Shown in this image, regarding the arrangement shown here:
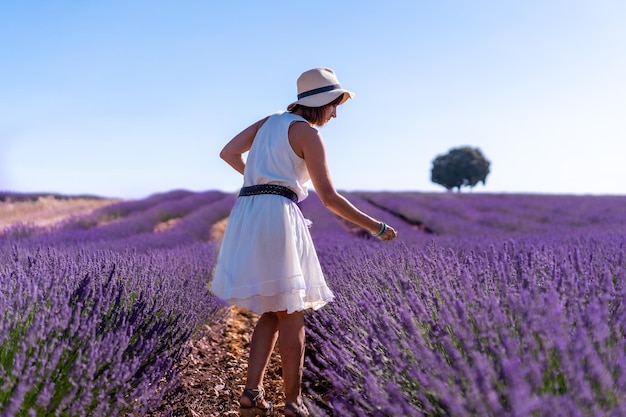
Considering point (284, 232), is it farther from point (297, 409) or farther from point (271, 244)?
point (297, 409)

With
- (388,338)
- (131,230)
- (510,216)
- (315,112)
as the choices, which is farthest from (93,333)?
(510,216)

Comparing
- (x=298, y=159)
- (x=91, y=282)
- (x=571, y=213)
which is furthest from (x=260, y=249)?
(x=571, y=213)

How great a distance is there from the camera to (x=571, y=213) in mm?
12633

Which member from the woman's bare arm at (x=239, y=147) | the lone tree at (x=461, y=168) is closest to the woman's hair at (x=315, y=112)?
the woman's bare arm at (x=239, y=147)

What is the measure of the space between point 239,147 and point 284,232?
59 centimetres

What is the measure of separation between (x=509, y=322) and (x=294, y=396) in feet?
3.33

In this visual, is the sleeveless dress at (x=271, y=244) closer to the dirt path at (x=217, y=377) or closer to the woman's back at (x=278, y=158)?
the woman's back at (x=278, y=158)

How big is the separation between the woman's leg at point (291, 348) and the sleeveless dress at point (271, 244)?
87 mm

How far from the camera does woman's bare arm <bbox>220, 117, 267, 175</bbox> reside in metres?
2.54

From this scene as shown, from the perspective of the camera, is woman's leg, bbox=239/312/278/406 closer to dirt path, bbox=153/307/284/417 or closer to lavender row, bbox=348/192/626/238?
dirt path, bbox=153/307/284/417

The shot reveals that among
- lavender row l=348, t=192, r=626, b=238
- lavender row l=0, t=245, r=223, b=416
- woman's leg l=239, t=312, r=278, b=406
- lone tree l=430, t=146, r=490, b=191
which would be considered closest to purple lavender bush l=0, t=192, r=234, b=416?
lavender row l=0, t=245, r=223, b=416

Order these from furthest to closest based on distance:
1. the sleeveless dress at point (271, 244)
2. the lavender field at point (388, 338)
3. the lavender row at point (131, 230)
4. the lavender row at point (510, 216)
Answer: the lavender row at point (510, 216) < the lavender row at point (131, 230) < the sleeveless dress at point (271, 244) < the lavender field at point (388, 338)

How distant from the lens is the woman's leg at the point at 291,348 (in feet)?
7.57

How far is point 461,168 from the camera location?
123ft
